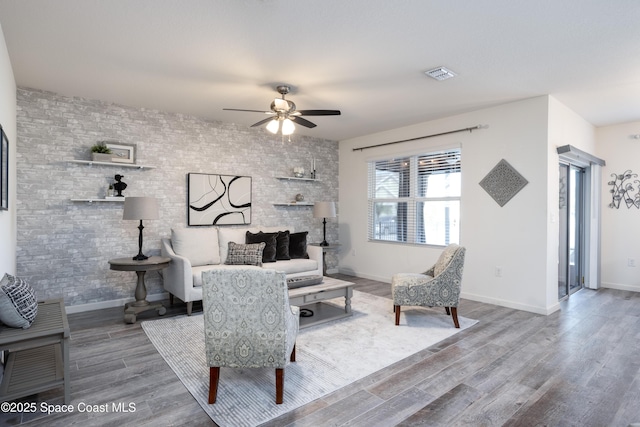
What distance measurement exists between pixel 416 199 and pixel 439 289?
2.24m

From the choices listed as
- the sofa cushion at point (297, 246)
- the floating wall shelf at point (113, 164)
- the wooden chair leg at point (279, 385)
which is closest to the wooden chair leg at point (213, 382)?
the wooden chair leg at point (279, 385)

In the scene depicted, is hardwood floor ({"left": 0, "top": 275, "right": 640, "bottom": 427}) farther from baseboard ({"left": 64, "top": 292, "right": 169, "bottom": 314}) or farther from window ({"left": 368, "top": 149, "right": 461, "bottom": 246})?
window ({"left": 368, "top": 149, "right": 461, "bottom": 246})

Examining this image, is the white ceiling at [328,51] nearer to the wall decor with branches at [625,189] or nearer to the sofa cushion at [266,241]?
the wall decor with branches at [625,189]

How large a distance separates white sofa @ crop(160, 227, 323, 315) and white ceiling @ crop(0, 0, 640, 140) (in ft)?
5.83

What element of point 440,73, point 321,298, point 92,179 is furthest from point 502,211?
point 92,179

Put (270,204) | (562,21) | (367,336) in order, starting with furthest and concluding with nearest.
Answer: (270,204), (367,336), (562,21)

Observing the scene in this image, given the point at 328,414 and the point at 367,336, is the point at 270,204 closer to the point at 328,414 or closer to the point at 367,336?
the point at 367,336

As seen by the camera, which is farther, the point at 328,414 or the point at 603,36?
the point at 603,36

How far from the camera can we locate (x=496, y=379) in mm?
2559

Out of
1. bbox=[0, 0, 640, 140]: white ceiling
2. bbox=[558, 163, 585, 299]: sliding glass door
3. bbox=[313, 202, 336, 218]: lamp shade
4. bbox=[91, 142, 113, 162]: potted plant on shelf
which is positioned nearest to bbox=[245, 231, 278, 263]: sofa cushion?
bbox=[313, 202, 336, 218]: lamp shade

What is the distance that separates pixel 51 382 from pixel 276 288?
5.12 feet

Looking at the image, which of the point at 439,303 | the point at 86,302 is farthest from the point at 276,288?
the point at 86,302

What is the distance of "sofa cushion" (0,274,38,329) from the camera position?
6.75 feet

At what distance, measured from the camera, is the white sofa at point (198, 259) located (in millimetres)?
4000
